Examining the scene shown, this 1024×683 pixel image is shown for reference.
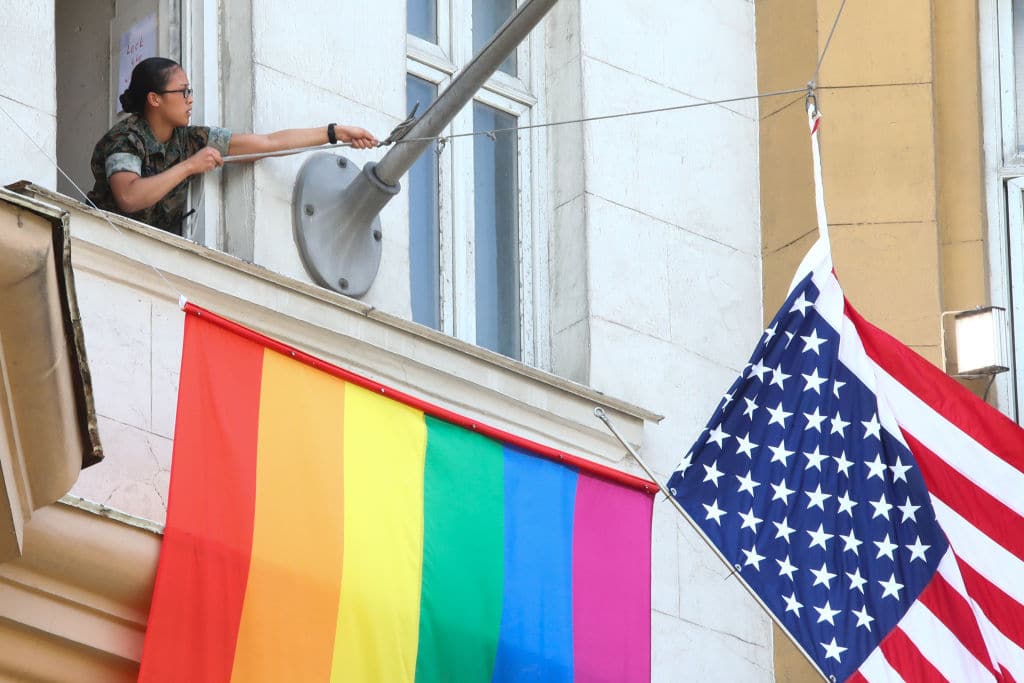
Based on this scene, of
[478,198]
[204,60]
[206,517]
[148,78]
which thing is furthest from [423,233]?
[206,517]

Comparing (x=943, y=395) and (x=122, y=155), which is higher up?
(x=122, y=155)

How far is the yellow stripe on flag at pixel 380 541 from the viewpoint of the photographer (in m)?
9.02

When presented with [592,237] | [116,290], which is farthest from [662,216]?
[116,290]

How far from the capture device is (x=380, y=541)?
363 inches

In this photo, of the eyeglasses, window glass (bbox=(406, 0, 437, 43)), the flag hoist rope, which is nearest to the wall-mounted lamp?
the flag hoist rope

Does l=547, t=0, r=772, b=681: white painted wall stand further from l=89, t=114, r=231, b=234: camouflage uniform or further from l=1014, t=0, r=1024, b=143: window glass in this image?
l=89, t=114, r=231, b=234: camouflage uniform

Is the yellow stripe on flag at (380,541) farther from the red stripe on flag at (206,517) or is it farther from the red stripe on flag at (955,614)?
the red stripe on flag at (955,614)

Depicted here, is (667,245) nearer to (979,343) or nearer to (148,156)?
(979,343)

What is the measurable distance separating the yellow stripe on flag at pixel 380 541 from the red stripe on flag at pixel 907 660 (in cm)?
171

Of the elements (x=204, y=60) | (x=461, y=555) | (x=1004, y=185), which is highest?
(x=1004, y=185)

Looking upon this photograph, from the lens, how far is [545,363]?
11383 millimetres

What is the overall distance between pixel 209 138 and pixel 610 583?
2.22m

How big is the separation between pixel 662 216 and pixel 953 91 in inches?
63.7

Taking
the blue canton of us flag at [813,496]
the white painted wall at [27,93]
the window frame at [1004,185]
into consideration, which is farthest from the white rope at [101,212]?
the window frame at [1004,185]
